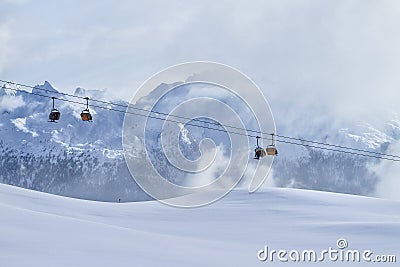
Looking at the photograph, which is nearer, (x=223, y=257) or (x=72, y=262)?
(x=72, y=262)

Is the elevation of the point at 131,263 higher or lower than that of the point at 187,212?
lower

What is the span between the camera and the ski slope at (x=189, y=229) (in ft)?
46.9

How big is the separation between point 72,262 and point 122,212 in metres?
14.6

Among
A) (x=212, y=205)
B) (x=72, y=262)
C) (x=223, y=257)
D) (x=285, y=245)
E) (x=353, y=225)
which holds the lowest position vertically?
(x=72, y=262)

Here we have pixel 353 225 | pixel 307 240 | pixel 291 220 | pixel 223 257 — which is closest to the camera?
pixel 223 257

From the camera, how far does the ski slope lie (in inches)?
563

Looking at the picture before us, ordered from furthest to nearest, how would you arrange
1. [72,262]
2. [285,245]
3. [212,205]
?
[212,205]
[285,245]
[72,262]

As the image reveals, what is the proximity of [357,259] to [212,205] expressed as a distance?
1482cm

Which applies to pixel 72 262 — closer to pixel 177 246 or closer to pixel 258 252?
pixel 177 246

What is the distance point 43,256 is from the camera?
13.1 meters

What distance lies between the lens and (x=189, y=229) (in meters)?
22.7

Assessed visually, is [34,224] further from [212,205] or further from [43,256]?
[212,205]

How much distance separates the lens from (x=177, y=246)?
17031 millimetres

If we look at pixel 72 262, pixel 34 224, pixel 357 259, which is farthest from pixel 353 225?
pixel 72 262
